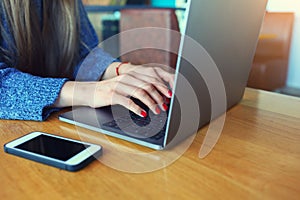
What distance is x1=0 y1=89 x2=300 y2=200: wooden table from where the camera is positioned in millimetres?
379

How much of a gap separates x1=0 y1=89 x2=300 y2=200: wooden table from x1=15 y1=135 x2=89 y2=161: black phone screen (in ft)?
0.07

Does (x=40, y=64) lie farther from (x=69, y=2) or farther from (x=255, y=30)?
(x=255, y=30)

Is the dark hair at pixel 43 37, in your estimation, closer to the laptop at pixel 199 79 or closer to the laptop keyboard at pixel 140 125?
the laptop at pixel 199 79

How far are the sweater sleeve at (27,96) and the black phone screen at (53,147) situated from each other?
120 mm

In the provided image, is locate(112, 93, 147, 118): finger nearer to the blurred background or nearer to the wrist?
the wrist

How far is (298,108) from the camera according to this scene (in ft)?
2.36

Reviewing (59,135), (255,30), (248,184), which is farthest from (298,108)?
(59,135)

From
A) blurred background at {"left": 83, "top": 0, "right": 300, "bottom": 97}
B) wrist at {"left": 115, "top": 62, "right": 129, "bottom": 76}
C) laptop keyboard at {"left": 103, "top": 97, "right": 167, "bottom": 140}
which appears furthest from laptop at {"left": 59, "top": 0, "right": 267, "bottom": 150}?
blurred background at {"left": 83, "top": 0, "right": 300, "bottom": 97}

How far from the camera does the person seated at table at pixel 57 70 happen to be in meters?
0.61

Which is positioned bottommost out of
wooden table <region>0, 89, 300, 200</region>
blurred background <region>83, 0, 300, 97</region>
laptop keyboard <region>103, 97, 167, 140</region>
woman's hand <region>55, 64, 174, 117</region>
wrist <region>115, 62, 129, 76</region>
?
blurred background <region>83, 0, 300, 97</region>

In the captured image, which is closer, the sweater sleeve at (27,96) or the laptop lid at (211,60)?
the laptop lid at (211,60)

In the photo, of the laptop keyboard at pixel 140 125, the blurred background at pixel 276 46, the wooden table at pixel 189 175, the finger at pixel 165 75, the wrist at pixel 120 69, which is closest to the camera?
the wooden table at pixel 189 175

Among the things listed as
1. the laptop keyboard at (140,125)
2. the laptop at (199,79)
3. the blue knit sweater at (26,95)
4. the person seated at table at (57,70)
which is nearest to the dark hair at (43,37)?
the person seated at table at (57,70)

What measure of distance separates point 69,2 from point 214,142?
629 millimetres
